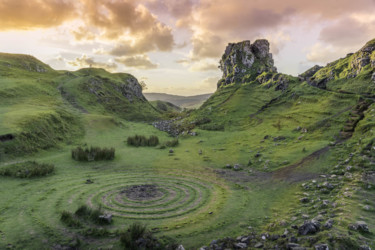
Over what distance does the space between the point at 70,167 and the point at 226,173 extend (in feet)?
66.7

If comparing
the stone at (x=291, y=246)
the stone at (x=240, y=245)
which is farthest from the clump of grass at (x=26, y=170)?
the stone at (x=291, y=246)

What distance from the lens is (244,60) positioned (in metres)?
122

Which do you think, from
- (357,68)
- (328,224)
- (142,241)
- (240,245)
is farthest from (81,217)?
(357,68)

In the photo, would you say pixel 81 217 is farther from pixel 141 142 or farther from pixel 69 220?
pixel 141 142

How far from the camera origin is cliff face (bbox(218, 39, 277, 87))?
4590 inches

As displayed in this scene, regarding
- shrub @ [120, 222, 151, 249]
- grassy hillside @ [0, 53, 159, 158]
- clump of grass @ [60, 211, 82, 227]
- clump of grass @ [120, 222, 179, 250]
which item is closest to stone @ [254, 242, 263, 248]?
clump of grass @ [120, 222, 179, 250]

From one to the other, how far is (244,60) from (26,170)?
113 metres

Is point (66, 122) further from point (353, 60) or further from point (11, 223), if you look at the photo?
point (353, 60)

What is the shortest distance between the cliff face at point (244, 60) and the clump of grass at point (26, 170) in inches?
3820

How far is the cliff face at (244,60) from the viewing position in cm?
11659

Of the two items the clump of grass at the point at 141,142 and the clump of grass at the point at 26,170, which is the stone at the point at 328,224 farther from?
the clump of grass at the point at 141,142

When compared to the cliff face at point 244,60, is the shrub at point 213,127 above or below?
below

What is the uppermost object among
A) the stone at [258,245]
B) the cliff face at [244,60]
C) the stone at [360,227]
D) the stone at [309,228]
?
the cliff face at [244,60]

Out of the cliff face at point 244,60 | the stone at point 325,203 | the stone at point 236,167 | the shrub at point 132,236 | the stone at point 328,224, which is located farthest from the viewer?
the cliff face at point 244,60
